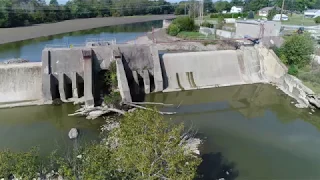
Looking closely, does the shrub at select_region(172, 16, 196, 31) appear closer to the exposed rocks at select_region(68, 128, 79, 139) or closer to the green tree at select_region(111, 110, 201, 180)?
the exposed rocks at select_region(68, 128, 79, 139)

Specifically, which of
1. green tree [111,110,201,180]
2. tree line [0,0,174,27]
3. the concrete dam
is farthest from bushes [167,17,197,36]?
green tree [111,110,201,180]

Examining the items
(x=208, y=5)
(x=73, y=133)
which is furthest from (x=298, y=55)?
(x=208, y=5)

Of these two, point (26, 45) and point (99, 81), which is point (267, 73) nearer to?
point (99, 81)

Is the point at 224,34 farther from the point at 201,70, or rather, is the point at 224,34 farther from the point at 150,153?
the point at 150,153

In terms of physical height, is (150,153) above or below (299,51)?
below

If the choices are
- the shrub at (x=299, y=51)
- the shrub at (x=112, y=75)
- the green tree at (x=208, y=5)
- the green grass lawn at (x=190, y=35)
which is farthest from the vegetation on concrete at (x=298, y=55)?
the green tree at (x=208, y=5)

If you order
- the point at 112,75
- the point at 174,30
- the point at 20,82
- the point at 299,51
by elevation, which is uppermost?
the point at 174,30

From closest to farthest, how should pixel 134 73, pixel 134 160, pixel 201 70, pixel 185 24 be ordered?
pixel 134 160 → pixel 134 73 → pixel 201 70 → pixel 185 24

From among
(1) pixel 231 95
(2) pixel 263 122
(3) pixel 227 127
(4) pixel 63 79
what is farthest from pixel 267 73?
(4) pixel 63 79
